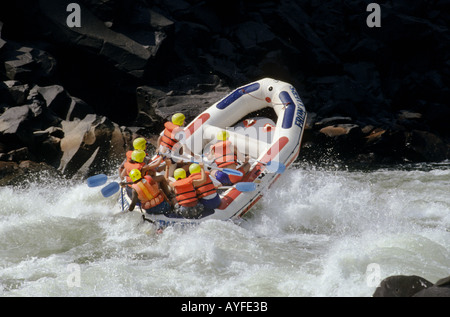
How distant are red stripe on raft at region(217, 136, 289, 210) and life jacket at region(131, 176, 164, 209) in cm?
83

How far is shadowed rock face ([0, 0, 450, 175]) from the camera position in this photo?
1062cm

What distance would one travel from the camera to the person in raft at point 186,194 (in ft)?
22.1

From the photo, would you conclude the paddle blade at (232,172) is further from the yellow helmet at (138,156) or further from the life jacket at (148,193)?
the yellow helmet at (138,156)

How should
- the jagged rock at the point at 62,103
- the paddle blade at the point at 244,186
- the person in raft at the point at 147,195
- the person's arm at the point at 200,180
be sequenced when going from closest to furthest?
1. the person in raft at the point at 147,195
2. the person's arm at the point at 200,180
3. the paddle blade at the point at 244,186
4. the jagged rock at the point at 62,103

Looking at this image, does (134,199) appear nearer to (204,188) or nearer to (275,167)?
(204,188)

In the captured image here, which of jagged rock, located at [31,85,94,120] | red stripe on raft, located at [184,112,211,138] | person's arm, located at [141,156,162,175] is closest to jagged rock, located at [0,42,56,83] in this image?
jagged rock, located at [31,85,94,120]

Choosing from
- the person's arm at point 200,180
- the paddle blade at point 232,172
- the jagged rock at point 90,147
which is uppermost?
the person's arm at point 200,180

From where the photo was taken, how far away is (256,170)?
7664 mm

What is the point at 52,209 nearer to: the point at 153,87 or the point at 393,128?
the point at 153,87

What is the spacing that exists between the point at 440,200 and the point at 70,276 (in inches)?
214

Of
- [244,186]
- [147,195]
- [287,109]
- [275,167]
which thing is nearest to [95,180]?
[147,195]

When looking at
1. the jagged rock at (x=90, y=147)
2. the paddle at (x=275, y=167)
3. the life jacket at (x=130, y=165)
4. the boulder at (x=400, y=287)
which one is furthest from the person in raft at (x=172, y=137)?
the boulder at (x=400, y=287)

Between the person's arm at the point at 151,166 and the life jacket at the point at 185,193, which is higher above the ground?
the person's arm at the point at 151,166

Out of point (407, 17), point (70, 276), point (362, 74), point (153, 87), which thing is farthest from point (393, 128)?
point (70, 276)
